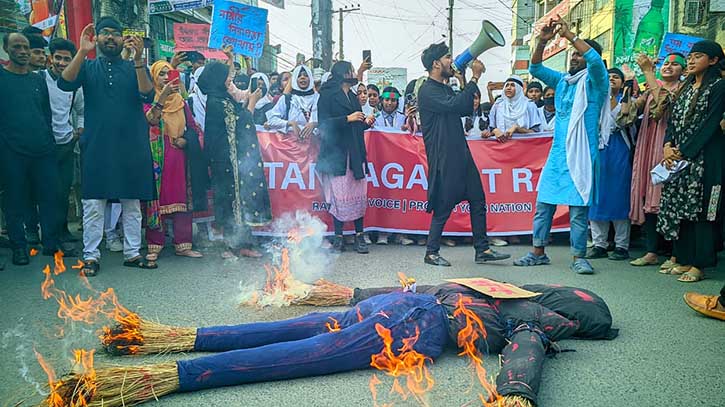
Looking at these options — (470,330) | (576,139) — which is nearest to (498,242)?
(576,139)

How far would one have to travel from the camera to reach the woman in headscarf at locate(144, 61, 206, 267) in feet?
18.0

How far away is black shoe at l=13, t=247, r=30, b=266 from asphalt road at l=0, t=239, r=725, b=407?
4.3 inches

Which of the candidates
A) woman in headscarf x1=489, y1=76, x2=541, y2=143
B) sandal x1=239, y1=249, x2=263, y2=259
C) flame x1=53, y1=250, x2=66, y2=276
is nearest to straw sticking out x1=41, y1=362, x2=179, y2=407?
flame x1=53, y1=250, x2=66, y2=276

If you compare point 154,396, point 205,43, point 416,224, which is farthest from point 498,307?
point 205,43

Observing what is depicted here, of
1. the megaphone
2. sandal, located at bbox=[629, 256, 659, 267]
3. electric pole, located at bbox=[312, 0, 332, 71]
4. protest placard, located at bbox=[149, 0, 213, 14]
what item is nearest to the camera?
the megaphone

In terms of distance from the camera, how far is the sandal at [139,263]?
16.6 ft

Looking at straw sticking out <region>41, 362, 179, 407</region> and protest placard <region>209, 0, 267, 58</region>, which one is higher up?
protest placard <region>209, 0, 267, 58</region>

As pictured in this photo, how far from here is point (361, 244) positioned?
599cm

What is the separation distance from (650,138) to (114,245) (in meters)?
5.95

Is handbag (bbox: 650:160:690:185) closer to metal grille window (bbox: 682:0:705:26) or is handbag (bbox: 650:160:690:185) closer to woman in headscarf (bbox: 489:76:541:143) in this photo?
woman in headscarf (bbox: 489:76:541:143)

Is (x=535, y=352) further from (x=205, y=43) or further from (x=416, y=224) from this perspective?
(x=205, y=43)

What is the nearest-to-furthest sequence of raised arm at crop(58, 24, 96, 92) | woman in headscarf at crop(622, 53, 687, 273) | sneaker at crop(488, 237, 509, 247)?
raised arm at crop(58, 24, 96, 92)
woman in headscarf at crop(622, 53, 687, 273)
sneaker at crop(488, 237, 509, 247)

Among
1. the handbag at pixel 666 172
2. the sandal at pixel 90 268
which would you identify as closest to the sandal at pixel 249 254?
the sandal at pixel 90 268

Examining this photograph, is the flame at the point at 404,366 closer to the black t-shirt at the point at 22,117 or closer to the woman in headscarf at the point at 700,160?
the woman in headscarf at the point at 700,160
